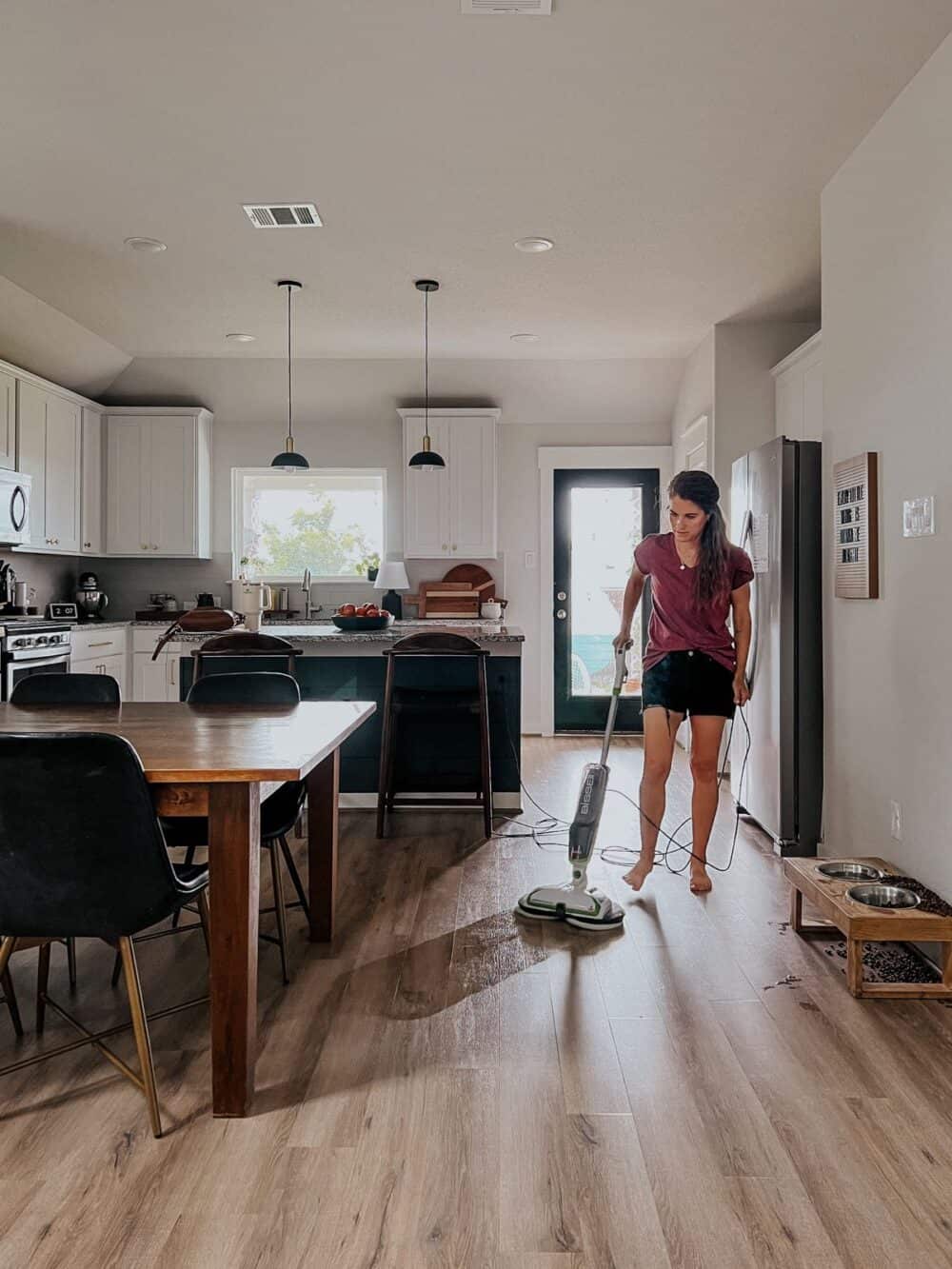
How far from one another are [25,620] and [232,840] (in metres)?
4.11

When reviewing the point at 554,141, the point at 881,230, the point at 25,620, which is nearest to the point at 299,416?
the point at 25,620

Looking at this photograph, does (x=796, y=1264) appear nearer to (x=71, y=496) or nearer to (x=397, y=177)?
(x=397, y=177)

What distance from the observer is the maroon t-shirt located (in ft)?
11.2

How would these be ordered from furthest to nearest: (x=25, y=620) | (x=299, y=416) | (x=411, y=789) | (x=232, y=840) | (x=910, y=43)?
1. (x=299, y=416)
2. (x=25, y=620)
3. (x=411, y=789)
4. (x=910, y=43)
5. (x=232, y=840)

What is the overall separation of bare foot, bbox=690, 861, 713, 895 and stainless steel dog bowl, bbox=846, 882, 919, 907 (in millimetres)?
715

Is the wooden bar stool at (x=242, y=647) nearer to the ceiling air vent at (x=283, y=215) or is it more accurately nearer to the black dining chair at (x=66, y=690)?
the black dining chair at (x=66, y=690)

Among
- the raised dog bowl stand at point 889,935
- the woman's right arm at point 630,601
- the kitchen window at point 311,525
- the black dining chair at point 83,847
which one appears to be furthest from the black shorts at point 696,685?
the kitchen window at point 311,525

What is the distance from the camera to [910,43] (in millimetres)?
2811

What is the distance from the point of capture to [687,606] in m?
3.41

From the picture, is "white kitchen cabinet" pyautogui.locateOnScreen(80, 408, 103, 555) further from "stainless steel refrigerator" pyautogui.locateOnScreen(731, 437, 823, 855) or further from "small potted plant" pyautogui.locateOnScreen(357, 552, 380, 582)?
"stainless steel refrigerator" pyautogui.locateOnScreen(731, 437, 823, 855)

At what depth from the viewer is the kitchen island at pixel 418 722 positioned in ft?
15.2

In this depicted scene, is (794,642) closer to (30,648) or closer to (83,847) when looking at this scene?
(83,847)

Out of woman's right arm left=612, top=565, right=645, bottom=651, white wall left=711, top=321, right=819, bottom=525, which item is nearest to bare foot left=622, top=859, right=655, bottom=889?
woman's right arm left=612, top=565, right=645, bottom=651

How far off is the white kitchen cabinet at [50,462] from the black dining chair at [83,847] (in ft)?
15.1
